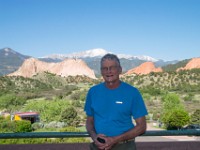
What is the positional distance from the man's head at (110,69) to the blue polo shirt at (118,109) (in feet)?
0.20

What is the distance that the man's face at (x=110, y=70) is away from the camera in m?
2.39

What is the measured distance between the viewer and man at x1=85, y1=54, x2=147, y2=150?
7.49 feet

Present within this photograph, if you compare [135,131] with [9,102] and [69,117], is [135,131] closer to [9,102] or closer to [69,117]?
[69,117]

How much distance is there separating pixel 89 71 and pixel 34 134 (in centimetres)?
15330

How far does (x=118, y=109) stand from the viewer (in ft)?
7.58

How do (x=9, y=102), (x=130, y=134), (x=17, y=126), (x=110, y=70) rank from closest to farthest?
(x=130, y=134) → (x=110, y=70) → (x=17, y=126) → (x=9, y=102)

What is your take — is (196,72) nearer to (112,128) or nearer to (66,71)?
(66,71)

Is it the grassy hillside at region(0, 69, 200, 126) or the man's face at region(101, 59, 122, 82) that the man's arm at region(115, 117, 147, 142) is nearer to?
the man's face at region(101, 59, 122, 82)

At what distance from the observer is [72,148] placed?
3.62 m

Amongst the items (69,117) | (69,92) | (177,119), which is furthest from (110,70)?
(69,92)

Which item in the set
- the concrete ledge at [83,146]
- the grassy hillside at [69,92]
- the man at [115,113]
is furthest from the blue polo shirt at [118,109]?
the grassy hillside at [69,92]

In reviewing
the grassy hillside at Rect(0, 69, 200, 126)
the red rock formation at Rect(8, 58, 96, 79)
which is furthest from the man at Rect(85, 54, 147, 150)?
the red rock formation at Rect(8, 58, 96, 79)

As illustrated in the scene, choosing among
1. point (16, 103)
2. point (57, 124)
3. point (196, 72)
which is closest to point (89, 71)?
point (196, 72)

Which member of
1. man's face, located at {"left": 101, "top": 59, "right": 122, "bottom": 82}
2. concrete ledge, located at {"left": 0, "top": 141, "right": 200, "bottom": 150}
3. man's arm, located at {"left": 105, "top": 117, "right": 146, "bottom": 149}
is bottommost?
concrete ledge, located at {"left": 0, "top": 141, "right": 200, "bottom": 150}
